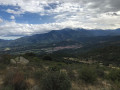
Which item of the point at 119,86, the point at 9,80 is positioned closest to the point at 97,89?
the point at 119,86

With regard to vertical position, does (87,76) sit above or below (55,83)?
below

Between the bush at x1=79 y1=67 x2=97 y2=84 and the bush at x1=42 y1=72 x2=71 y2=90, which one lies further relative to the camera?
the bush at x1=79 y1=67 x2=97 y2=84

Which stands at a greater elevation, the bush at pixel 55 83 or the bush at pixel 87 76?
the bush at pixel 55 83

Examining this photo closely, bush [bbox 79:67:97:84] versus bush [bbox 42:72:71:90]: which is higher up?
bush [bbox 42:72:71:90]

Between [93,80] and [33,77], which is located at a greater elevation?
[33,77]

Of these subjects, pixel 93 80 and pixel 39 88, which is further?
pixel 93 80

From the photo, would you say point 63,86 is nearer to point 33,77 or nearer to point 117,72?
point 33,77

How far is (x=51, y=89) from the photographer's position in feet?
17.4

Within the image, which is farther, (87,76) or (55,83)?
(87,76)

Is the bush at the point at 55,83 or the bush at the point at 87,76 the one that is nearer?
the bush at the point at 55,83

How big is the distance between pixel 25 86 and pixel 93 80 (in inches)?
189

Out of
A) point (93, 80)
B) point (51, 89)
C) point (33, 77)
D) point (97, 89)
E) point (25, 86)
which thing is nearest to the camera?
point (51, 89)

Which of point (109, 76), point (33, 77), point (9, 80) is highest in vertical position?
point (9, 80)

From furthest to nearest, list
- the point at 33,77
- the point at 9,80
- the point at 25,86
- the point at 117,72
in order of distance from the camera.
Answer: the point at 117,72 → the point at 33,77 → the point at 9,80 → the point at 25,86
